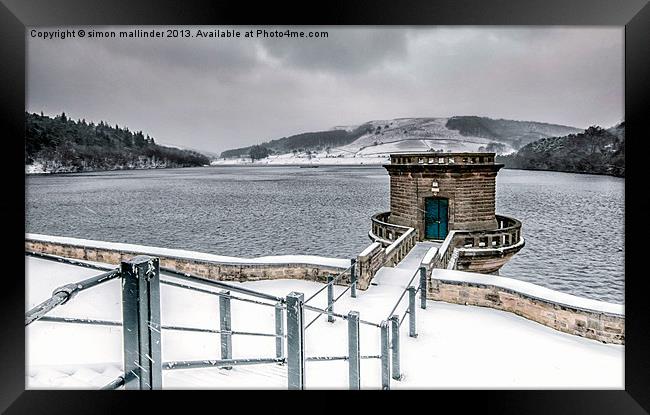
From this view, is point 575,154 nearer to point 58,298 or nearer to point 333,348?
Answer: point 333,348

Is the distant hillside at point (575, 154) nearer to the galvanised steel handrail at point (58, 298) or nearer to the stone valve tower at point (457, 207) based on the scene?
the stone valve tower at point (457, 207)

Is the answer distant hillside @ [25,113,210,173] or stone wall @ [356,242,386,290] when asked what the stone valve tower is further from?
distant hillside @ [25,113,210,173]

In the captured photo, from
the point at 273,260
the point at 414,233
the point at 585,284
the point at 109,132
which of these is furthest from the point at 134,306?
the point at 585,284

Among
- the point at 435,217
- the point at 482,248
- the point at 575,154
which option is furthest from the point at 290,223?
the point at 575,154

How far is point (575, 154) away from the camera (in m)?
11.1

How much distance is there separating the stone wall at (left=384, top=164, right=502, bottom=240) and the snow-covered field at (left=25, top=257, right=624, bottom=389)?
709 centimetres

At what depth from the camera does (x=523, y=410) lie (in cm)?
357

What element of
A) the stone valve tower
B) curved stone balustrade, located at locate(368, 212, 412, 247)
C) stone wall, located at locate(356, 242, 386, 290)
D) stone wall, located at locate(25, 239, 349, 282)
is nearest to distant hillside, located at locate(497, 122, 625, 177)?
the stone valve tower

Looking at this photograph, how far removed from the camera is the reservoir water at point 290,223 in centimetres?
1934

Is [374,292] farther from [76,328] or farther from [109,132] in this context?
[109,132]

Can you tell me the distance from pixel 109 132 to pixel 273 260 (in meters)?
6.26

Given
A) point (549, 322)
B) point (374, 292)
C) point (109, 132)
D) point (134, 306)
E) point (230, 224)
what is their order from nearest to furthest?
point (134, 306), point (549, 322), point (374, 292), point (109, 132), point (230, 224)

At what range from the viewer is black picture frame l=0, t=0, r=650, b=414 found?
3.58 m

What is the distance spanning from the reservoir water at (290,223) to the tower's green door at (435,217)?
17.8ft
